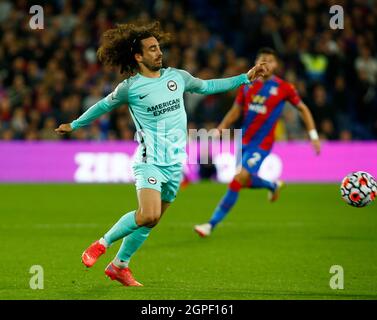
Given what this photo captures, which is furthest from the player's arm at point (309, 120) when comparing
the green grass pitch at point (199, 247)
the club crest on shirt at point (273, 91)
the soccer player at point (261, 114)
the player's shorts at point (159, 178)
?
the player's shorts at point (159, 178)

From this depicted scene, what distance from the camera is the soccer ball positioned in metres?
7.84

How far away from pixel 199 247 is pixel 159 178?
2584 mm

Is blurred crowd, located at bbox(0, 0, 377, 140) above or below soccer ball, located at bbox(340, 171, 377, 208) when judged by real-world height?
above

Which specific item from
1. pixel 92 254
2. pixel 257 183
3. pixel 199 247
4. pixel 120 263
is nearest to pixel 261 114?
pixel 257 183

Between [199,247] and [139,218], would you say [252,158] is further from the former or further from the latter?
A: [139,218]

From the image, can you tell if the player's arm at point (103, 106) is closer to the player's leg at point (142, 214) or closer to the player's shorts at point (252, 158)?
the player's leg at point (142, 214)

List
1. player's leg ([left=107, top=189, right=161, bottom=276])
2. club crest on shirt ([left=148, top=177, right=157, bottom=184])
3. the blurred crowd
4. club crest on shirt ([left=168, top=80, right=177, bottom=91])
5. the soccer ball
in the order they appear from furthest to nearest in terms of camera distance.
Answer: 1. the blurred crowd
2. the soccer ball
3. club crest on shirt ([left=168, top=80, right=177, bottom=91])
4. club crest on shirt ([left=148, top=177, right=157, bottom=184])
5. player's leg ([left=107, top=189, right=161, bottom=276])

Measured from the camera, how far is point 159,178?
7316 millimetres

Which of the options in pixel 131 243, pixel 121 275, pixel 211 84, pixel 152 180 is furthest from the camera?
pixel 211 84

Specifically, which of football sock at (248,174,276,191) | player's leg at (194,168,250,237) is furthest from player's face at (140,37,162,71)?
football sock at (248,174,276,191)

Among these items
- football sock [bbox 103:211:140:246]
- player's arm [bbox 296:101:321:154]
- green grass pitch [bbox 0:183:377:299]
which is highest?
player's arm [bbox 296:101:321:154]

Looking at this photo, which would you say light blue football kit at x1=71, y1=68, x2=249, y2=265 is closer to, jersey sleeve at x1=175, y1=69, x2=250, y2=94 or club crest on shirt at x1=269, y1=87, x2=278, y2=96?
jersey sleeve at x1=175, y1=69, x2=250, y2=94

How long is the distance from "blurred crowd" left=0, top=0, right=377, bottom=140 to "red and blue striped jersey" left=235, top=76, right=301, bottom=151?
683cm

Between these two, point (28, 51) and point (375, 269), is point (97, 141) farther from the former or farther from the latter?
point (375, 269)
